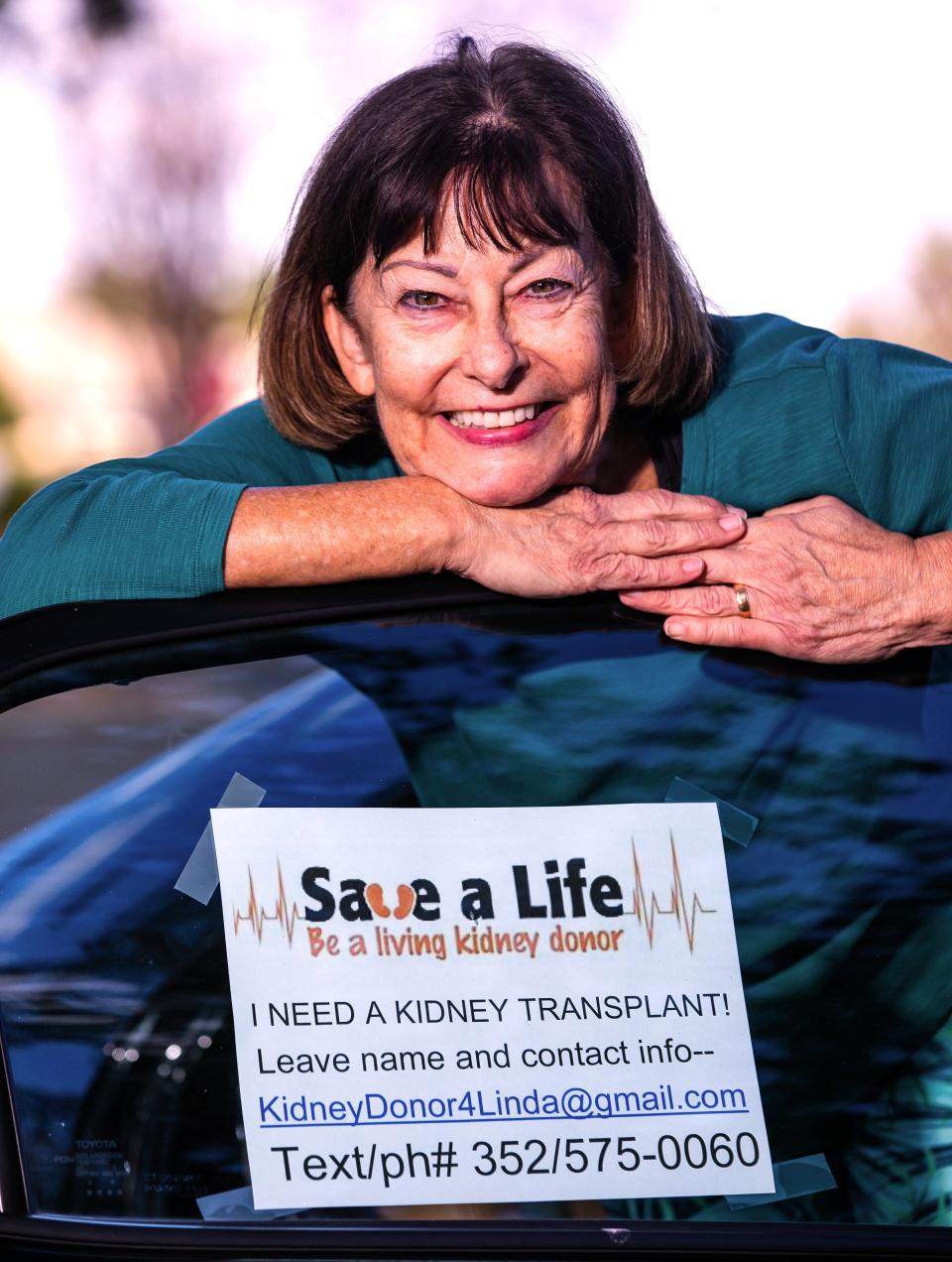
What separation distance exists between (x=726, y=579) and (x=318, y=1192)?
794 mm

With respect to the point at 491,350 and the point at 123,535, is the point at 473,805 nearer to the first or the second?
the point at 123,535

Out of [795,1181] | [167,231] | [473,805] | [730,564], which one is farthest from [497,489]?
[167,231]

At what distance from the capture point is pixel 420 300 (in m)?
1.94

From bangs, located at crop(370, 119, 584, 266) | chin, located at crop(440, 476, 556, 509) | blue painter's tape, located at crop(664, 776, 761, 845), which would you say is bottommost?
blue painter's tape, located at crop(664, 776, 761, 845)

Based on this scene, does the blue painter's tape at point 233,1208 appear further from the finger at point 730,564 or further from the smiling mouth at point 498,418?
the smiling mouth at point 498,418

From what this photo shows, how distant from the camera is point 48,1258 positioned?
4.15 feet

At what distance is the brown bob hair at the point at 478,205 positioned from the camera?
1.90 m

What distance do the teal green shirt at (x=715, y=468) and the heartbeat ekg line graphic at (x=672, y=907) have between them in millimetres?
569

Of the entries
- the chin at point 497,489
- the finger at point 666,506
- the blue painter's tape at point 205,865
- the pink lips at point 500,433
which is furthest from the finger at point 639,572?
the blue painter's tape at point 205,865

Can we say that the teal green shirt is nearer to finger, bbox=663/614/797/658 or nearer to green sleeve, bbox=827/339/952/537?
green sleeve, bbox=827/339/952/537

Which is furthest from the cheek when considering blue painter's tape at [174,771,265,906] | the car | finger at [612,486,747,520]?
blue painter's tape at [174,771,265,906]

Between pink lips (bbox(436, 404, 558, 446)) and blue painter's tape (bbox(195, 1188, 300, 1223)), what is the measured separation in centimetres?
99

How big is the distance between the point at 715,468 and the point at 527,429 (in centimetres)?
30

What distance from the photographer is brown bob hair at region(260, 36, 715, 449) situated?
190cm
